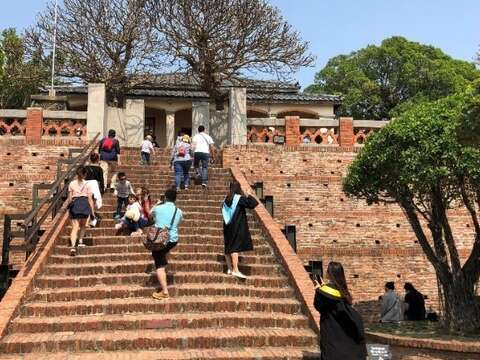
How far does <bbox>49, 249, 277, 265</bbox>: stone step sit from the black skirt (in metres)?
0.70

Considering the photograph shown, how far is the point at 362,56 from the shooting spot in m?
34.8

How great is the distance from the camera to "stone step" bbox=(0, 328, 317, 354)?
260 inches

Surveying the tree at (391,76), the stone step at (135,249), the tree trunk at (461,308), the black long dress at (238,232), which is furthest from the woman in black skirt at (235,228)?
the tree at (391,76)

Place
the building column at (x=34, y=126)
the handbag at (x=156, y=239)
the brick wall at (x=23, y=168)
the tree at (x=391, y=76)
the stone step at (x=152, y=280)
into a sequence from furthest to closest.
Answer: the tree at (x=391, y=76) < the building column at (x=34, y=126) < the brick wall at (x=23, y=168) < the stone step at (x=152, y=280) < the handbag at (x=156, y=239)

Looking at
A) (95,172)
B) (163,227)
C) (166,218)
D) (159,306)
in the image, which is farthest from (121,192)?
(159,306)

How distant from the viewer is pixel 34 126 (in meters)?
15.1

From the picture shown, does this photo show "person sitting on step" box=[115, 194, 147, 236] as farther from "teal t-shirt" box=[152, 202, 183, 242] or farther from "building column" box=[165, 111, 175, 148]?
"building column" box=[165, 111, 175, 148]

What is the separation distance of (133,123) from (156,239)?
1133cm

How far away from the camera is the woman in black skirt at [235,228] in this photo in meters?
8.48

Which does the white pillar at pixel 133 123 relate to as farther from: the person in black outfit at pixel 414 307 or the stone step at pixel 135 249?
the person in black outfit at pixel 414 307

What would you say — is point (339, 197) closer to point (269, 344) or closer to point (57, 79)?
point (269, 344)

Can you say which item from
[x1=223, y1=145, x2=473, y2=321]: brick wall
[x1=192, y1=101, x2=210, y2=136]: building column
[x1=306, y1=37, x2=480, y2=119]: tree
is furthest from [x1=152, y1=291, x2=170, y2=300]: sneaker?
[x1=306, y1=37, x2=480, y2=119]: tree

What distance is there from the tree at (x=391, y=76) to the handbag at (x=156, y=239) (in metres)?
27.1

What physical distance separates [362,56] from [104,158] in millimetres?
25290
